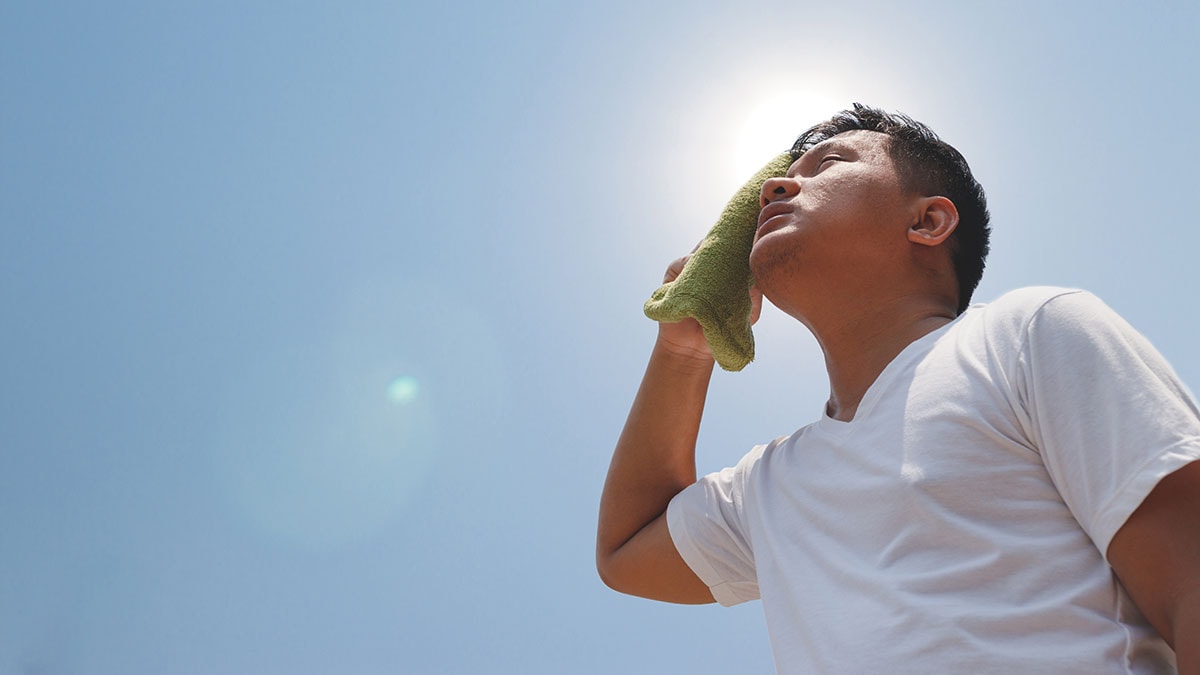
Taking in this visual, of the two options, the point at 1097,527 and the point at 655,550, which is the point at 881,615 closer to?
the point at 1097,527

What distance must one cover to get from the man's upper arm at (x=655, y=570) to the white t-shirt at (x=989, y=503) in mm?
420

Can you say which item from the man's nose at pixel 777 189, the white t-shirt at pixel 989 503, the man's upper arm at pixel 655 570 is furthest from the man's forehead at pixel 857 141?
the man's upper arm at pixel 655 570

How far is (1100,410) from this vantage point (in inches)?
54.1

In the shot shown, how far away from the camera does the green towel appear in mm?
2330

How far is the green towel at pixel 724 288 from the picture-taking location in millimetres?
2330

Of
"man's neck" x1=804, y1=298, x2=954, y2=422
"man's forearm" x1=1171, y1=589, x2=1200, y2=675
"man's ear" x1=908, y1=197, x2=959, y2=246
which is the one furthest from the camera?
"man's ear" x1=908, y1=197, x2=959, y2=246

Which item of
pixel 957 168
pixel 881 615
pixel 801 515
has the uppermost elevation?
pixel 957 168

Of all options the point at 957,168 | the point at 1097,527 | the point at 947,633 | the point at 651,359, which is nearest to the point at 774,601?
the point at 947,633

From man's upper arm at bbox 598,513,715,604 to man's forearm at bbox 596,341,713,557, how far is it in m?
0.06

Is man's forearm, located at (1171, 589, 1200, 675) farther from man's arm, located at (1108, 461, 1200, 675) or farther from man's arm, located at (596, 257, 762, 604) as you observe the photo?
man's arm, located at (596, 257, 762, 604)

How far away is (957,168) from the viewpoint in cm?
237

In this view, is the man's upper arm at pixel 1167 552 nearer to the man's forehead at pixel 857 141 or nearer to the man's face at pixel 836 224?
the man's face at pixel 836 224

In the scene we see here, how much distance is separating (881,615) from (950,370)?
0.47 m

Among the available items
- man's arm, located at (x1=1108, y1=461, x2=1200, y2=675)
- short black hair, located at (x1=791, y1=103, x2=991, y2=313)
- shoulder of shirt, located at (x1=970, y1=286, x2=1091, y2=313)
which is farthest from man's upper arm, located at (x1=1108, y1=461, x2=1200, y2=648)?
short black hair, located at (x1=791, y1=103, x2=991, y2=313)
